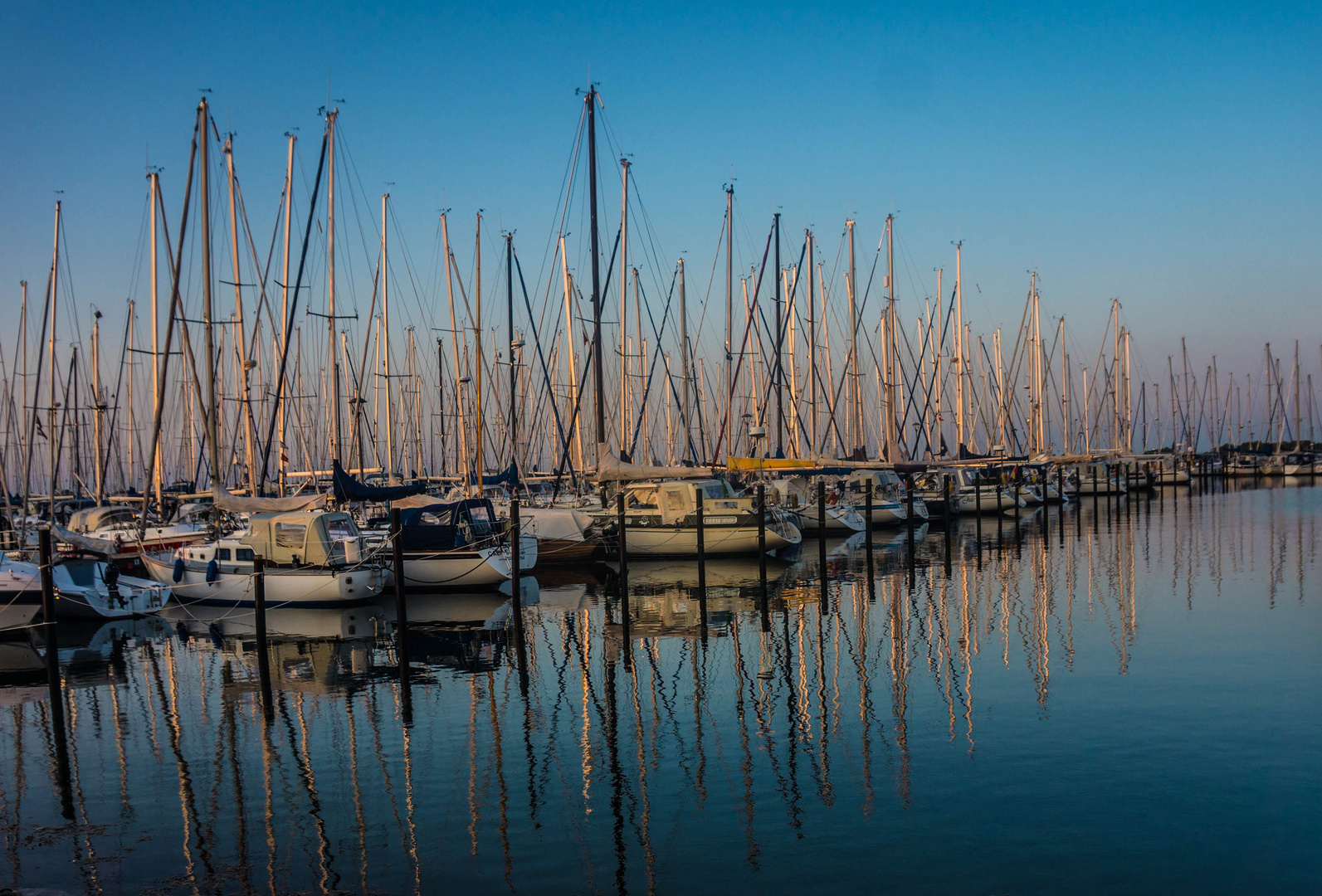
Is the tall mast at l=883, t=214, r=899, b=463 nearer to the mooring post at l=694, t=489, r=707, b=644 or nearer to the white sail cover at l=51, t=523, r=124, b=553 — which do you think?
the mooring post at l=694, t=489, r=707, b=644

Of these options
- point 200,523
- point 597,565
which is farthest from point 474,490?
point 200,523

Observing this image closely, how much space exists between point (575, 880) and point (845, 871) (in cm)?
260

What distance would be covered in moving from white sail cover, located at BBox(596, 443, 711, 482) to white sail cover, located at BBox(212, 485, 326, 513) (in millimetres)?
10293

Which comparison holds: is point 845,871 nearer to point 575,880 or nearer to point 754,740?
point 575,880

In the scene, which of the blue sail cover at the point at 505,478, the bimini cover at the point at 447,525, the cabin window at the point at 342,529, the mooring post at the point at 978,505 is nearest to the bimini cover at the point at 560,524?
the bimini cover at the point at 447,525

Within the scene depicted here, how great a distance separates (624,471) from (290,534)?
40.6ft

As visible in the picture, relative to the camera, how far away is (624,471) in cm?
3500

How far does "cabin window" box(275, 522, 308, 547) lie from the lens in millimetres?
26312

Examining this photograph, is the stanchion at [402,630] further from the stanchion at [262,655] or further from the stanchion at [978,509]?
the stanchion at [978,509]

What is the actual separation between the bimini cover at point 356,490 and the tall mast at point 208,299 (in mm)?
3332

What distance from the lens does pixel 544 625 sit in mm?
23109

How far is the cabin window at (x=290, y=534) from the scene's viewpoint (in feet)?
86.3

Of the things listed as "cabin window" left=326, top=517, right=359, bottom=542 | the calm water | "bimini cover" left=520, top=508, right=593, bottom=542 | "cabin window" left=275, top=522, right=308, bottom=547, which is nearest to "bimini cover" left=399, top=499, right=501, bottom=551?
"cabin window" left=326, top=517, right=359, bottom=542

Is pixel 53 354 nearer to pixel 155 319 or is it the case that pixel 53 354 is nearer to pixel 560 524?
pixel 155 319
